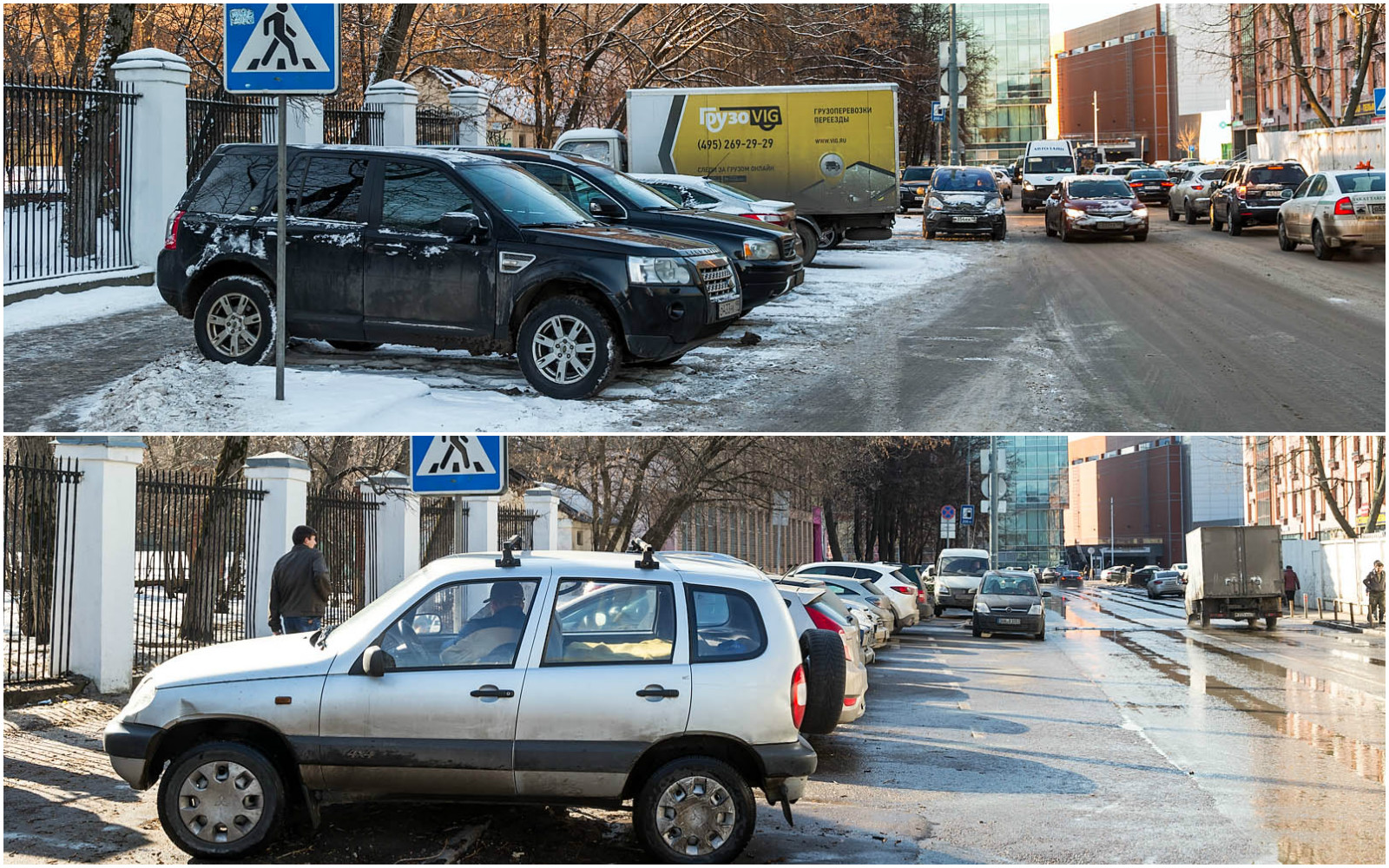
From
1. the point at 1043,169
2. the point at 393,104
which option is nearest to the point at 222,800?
the point at 393,104

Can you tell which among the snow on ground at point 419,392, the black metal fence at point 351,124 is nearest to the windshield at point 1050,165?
the black metal fence at point 351,124

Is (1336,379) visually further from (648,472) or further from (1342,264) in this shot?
(648,472)

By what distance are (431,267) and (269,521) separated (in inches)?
207

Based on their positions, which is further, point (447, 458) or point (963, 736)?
point (963, 736)

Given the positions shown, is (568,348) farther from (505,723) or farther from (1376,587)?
(1376,587)

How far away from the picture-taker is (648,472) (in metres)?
23.4

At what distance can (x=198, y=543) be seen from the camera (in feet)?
47.3

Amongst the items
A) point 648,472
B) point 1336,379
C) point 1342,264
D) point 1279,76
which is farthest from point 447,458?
point 1279,76

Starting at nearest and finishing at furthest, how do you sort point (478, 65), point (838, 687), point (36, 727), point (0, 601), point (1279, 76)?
point (838, 687)
point (0, 601)
point (36, 727)
point (478, 65)
point (1279, 76)

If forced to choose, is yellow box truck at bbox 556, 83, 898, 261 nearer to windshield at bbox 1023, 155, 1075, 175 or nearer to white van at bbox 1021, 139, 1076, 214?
white van at bbox 1021, 139, 1076, 214

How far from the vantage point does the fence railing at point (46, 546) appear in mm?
11414

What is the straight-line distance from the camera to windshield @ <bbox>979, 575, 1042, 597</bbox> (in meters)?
25.5

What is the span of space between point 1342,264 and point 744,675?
19234 millimetres

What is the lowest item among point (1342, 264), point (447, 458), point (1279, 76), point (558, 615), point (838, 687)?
point (838, 687)
